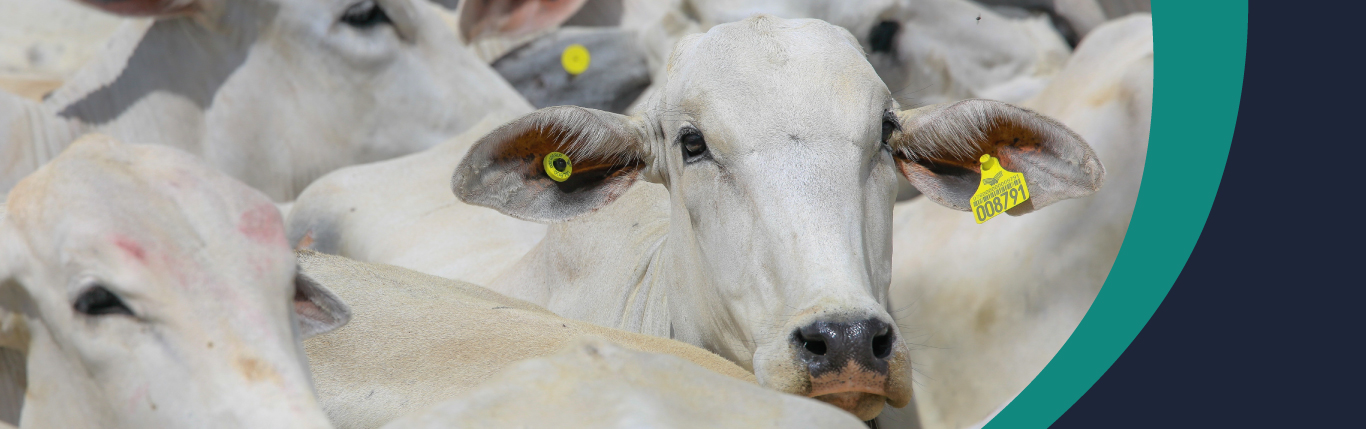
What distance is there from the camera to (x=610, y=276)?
9.62 feet

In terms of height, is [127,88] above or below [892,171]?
below

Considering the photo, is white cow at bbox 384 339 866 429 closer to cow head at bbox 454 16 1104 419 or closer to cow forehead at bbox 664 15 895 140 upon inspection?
cow head at bbox 454 16 1104 419

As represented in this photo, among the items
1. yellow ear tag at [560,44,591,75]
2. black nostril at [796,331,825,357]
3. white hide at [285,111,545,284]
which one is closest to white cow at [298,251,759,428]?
black nostril at [796,331,825,357]

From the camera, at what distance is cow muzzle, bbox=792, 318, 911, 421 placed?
192 centimetres

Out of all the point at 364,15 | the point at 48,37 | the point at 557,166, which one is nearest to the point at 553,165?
the point at 557,166

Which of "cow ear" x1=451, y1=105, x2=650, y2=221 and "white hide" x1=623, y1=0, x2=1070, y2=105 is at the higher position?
"cow ear" x1=451, y1=105, x2=650, y2=221

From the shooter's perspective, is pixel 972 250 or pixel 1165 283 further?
pixel 972 250

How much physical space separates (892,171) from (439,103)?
86.3 inches

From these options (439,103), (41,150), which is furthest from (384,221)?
(41,150)

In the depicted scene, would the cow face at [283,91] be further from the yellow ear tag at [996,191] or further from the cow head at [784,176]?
the yellow ear tag at [996,191]

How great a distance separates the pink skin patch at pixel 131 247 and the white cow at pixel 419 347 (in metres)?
0.32

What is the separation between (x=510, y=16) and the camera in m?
4.99

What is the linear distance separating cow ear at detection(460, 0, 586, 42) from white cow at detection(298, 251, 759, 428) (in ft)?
7.89

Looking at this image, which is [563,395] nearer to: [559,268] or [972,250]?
[559,268]
